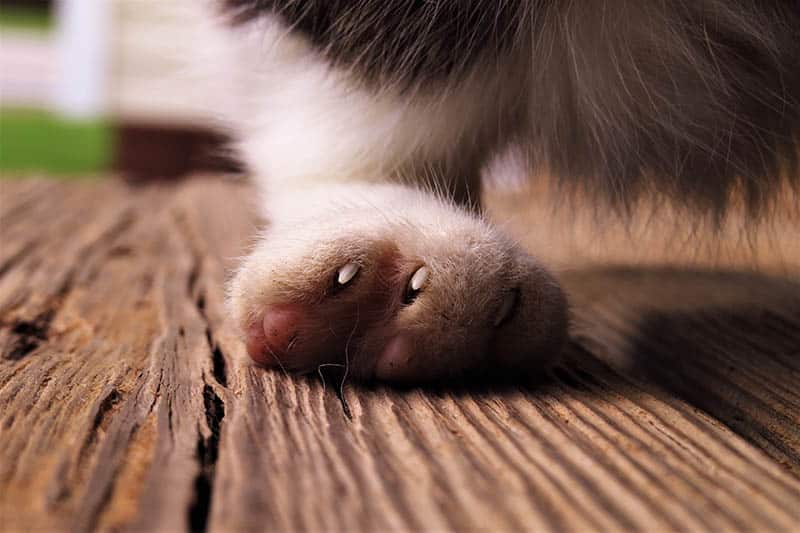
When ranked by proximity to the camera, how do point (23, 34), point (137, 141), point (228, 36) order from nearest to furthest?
point (228, 36), point (137, 141), point (23, 34)

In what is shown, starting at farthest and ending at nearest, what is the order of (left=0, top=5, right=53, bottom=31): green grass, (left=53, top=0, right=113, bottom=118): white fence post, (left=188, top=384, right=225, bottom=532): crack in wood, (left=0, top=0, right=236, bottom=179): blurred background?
1. (left=0, top=5, right=53, bottom=31): green grass
2. (left=53, top=0, right=113, bottom=118): white fence post
3. (left=0, top=0, right=236, bottom=179): blurred background
4. (left=188, top=384, right=225, bottom=532): crack in wood

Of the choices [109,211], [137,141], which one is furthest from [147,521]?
[137,141]

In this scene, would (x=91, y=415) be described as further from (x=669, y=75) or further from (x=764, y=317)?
(x=764, y=317)

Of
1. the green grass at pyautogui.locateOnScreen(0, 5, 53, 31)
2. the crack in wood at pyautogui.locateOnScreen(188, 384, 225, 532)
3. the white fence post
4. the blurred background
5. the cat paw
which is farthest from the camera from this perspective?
the green grass at pyautogui.locateOnScreen(0, 5, 53, 31)

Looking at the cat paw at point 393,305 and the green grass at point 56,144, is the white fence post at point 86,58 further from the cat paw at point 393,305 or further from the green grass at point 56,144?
the cat paw at point 393,305

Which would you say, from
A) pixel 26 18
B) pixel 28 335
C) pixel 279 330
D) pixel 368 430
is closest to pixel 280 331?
pixel 279 330

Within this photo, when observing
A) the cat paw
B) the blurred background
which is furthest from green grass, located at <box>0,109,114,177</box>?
the cat paw

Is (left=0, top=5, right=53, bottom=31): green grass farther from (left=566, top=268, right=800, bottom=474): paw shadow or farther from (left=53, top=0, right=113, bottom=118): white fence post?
(left=566, top=268, right=800, bottom=474): paw shadow

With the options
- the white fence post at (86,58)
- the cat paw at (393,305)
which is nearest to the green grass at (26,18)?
the white fence post at (86,58)

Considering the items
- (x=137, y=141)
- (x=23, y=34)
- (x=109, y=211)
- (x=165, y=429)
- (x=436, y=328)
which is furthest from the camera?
(x=23, y=34)
